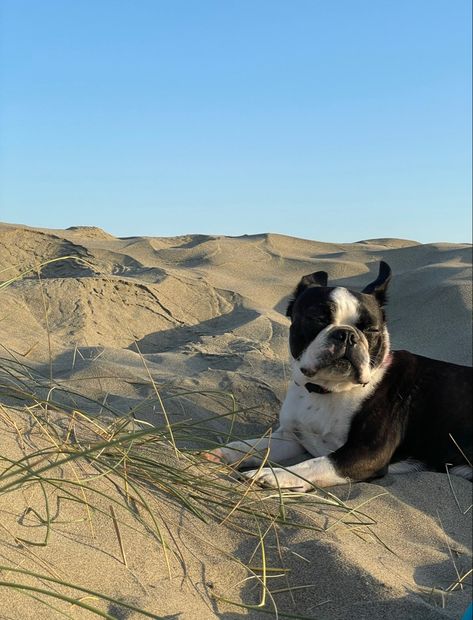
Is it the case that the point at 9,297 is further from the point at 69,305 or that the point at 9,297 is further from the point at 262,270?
the point at 262,270

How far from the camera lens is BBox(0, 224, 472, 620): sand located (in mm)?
1981

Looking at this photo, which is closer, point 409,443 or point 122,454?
point 122,454

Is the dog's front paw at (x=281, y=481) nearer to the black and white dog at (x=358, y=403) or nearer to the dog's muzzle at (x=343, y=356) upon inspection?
the black and white dog at (x=358, y=403)

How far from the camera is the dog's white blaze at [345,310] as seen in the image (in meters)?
3.77

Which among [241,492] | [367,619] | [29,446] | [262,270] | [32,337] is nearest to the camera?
[367,619]

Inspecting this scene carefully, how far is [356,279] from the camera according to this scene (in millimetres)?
9492

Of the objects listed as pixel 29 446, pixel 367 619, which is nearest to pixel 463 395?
pixel 367 619

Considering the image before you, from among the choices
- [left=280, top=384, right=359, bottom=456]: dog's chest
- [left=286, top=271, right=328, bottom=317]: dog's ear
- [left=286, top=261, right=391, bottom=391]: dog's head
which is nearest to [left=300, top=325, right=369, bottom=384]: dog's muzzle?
[left=286, top=261, right=391, bottom=391]: dog's head

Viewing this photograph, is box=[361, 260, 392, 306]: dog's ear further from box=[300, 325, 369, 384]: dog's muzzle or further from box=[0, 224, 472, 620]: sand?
box=[0, 224, 472, 620]: sand

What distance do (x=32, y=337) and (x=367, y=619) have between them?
4.10m

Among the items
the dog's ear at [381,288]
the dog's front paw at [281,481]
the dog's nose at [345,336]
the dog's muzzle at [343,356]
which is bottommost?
the dog's front paw at [281,481]

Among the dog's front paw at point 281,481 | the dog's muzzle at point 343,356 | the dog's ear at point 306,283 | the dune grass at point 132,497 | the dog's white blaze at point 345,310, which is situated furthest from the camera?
the dog's ear at point 306,283

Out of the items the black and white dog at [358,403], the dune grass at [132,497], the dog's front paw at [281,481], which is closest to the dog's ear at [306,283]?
the black and white dog at [358,403]

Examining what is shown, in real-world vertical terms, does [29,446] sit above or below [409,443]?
above
